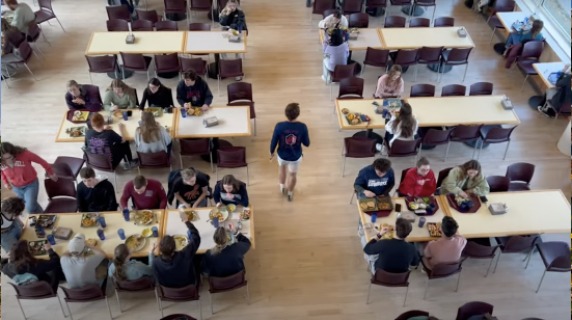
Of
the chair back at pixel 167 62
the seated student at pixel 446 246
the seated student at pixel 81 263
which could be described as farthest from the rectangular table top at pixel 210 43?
the seated student at pixel 446 246

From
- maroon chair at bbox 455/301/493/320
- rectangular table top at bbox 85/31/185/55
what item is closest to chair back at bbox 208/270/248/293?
maroon chair at bbox 455/301/493/320

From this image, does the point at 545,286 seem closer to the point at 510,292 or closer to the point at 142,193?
the point at 510,292

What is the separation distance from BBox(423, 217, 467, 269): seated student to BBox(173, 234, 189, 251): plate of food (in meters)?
3.38

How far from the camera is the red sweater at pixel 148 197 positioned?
25.7 ft

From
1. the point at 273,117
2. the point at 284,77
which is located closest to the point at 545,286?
the point at 273,117

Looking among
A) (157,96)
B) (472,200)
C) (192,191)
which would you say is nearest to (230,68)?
(157,96)

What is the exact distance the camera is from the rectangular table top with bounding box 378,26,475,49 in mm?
11273

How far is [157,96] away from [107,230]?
303 cm

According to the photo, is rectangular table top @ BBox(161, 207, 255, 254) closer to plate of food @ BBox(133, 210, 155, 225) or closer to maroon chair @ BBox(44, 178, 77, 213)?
plate of food @ BBox(133, 210, 155, 225)

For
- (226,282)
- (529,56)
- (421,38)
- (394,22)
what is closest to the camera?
(226,282)

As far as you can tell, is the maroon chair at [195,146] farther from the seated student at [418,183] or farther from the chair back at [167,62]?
the seated student at [418,183]

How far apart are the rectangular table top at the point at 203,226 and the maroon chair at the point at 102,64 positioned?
4.45 m

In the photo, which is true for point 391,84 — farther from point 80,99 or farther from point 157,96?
point 80,99

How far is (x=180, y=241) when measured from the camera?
7344 millimetres
